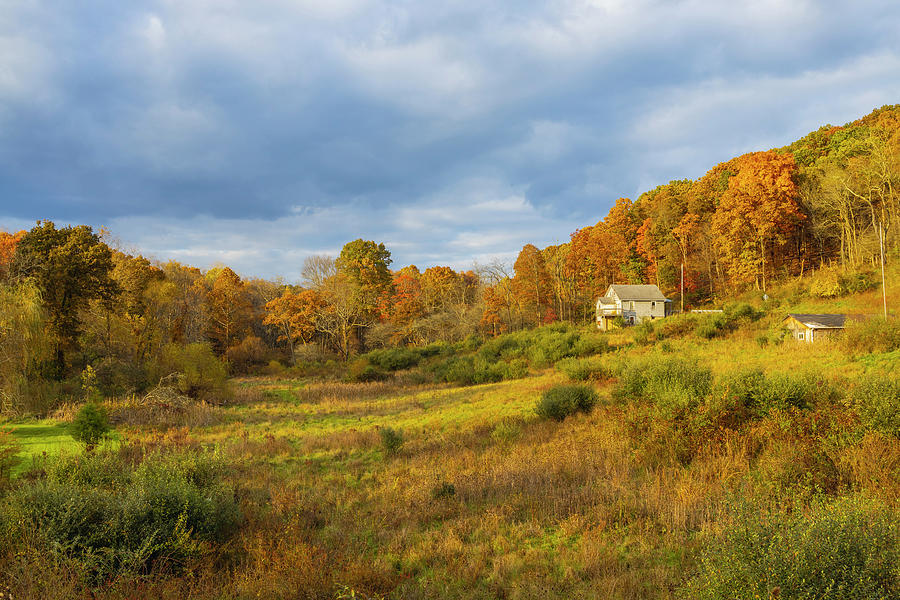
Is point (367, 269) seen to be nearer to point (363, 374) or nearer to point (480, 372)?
point (363, 374)

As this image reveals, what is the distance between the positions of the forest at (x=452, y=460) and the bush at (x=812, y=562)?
0.02 metres

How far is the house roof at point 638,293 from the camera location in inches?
1651

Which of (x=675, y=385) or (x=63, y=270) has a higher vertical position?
(x=63, y=270)

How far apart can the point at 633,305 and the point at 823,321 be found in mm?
17921

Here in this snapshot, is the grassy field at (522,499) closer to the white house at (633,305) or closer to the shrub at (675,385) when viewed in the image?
the shrub at (675,385)

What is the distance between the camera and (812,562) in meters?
3.10

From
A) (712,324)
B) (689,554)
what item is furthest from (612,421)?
(712,324)

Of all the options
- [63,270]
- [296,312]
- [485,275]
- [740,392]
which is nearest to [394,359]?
[485,275]

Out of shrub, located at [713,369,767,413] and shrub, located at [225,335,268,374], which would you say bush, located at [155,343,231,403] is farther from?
shrub, located at [713,369,767,413]

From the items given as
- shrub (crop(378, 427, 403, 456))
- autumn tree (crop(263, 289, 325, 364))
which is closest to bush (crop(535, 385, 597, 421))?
shrub (crop(378, 427, 403, 456))

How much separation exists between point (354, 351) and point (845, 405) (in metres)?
41.6

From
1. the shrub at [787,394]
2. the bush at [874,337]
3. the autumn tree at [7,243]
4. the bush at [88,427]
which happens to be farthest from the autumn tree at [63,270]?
the bush at [874,337]

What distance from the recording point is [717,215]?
137 ft

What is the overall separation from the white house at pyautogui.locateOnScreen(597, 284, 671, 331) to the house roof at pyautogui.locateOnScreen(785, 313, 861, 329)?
15.9 m
